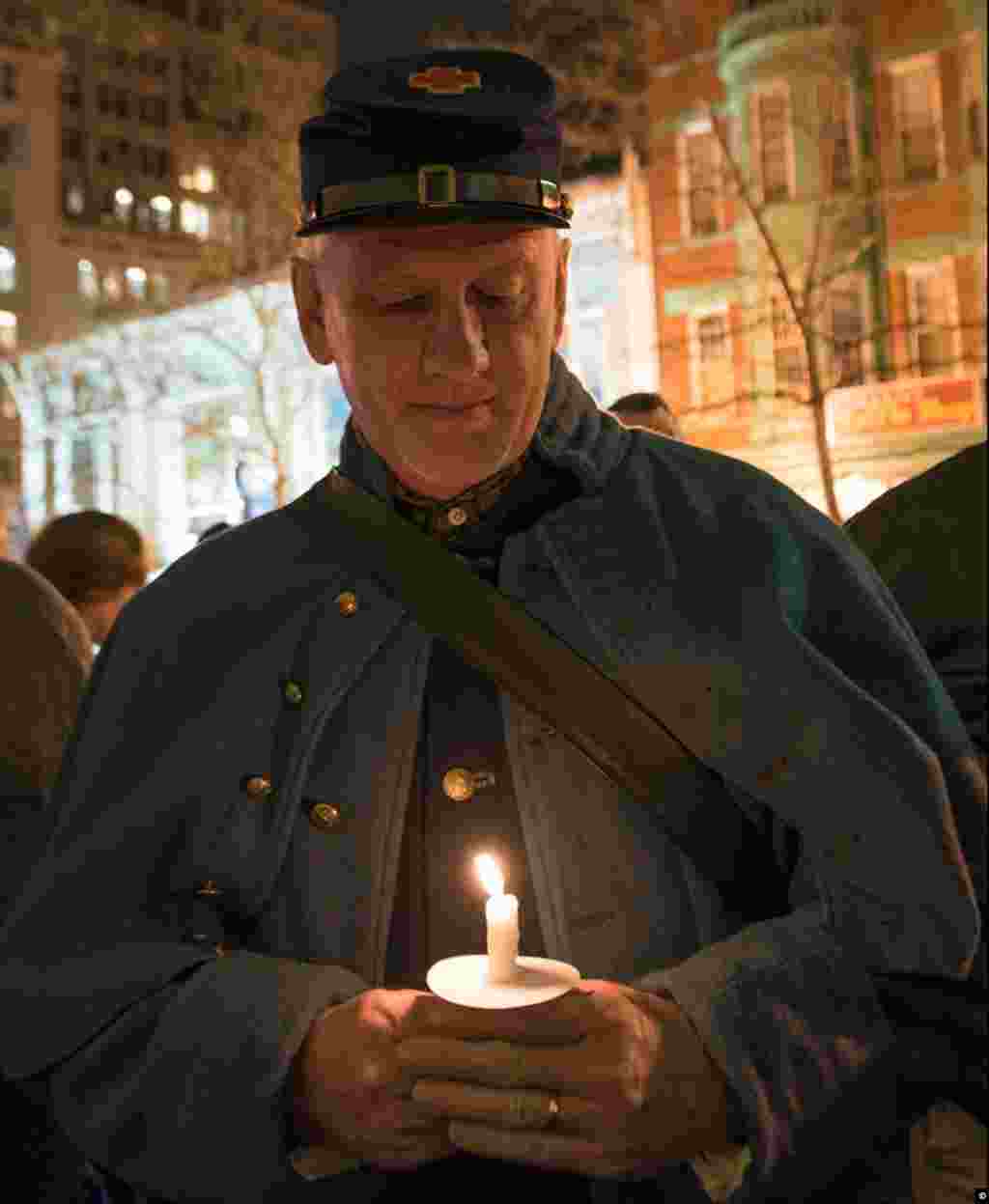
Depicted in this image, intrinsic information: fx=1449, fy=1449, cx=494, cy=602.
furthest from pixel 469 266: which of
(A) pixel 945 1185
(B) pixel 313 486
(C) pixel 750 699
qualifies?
(A) pixel 945 1185

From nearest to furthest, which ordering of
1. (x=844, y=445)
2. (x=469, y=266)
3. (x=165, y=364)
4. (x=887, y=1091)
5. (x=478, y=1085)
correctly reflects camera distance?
1. (x=478, y=1085)
2. (x=887, y=1091)
3. (x=469, y=266)
4. (x=844, y=445)
5. (x=165, y=364)

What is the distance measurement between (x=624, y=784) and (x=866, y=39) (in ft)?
63.9

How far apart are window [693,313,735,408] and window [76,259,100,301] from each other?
158ft

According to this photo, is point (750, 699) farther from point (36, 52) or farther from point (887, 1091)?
point (36, 52)

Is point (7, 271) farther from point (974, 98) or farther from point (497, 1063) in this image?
point (497, 1063)

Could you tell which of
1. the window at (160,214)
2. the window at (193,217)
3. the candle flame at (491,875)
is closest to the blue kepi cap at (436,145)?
the candle flame at (491,875)

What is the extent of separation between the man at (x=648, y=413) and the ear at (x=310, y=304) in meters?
3.25

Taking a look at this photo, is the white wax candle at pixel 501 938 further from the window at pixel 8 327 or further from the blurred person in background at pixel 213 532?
the window at pixel 8 327

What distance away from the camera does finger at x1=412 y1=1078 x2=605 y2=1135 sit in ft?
5.48

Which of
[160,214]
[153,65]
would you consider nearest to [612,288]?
[160,214]

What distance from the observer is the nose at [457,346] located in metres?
2.00

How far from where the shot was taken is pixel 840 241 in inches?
746

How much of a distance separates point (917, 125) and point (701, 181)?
2.99m

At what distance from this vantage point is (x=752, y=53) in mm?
19312
